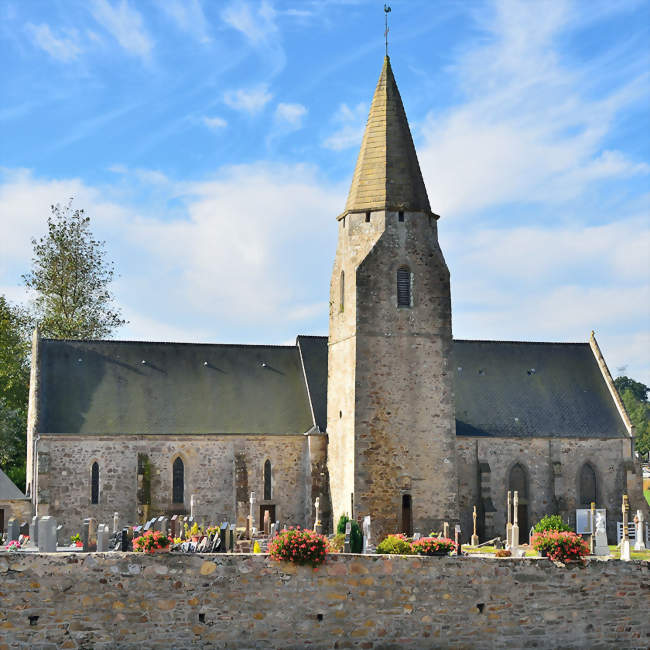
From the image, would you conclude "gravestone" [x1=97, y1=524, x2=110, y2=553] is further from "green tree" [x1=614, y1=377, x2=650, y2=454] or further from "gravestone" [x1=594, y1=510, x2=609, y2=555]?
"green tree" [x1=614, y1=377, x2=650, y2=454]

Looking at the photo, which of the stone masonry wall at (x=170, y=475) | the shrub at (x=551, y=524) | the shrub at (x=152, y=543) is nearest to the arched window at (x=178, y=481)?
the stone masonry wall at (x=170, y=475)

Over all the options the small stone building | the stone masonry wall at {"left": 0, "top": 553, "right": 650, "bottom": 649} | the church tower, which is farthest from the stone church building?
the stone masonry wall at {"left": 0, "top": 553, "right": 650, "bottom": 649}

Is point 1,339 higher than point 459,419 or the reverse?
higher

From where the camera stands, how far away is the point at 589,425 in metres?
42.7

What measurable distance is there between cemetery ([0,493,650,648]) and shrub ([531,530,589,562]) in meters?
0.03

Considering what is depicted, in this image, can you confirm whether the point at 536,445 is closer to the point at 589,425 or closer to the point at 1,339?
the point at 589,425

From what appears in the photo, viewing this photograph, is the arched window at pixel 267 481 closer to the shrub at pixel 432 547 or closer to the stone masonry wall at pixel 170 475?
the stone masonry wall at pixel 170 475

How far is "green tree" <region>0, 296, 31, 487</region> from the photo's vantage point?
4869 cm

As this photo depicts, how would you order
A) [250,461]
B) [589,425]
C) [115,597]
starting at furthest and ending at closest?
[589,425] < [250,461] < [115,597]

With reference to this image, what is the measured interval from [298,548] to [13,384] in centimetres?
3225

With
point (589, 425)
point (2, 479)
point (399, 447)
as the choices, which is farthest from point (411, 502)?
point (2, 479)

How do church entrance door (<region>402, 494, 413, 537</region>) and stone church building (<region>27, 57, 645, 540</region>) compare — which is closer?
church entrance door (<region>402, 494, 413, 537</region>)

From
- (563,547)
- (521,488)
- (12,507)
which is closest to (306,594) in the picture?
(563,547)

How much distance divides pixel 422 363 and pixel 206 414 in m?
9.30
